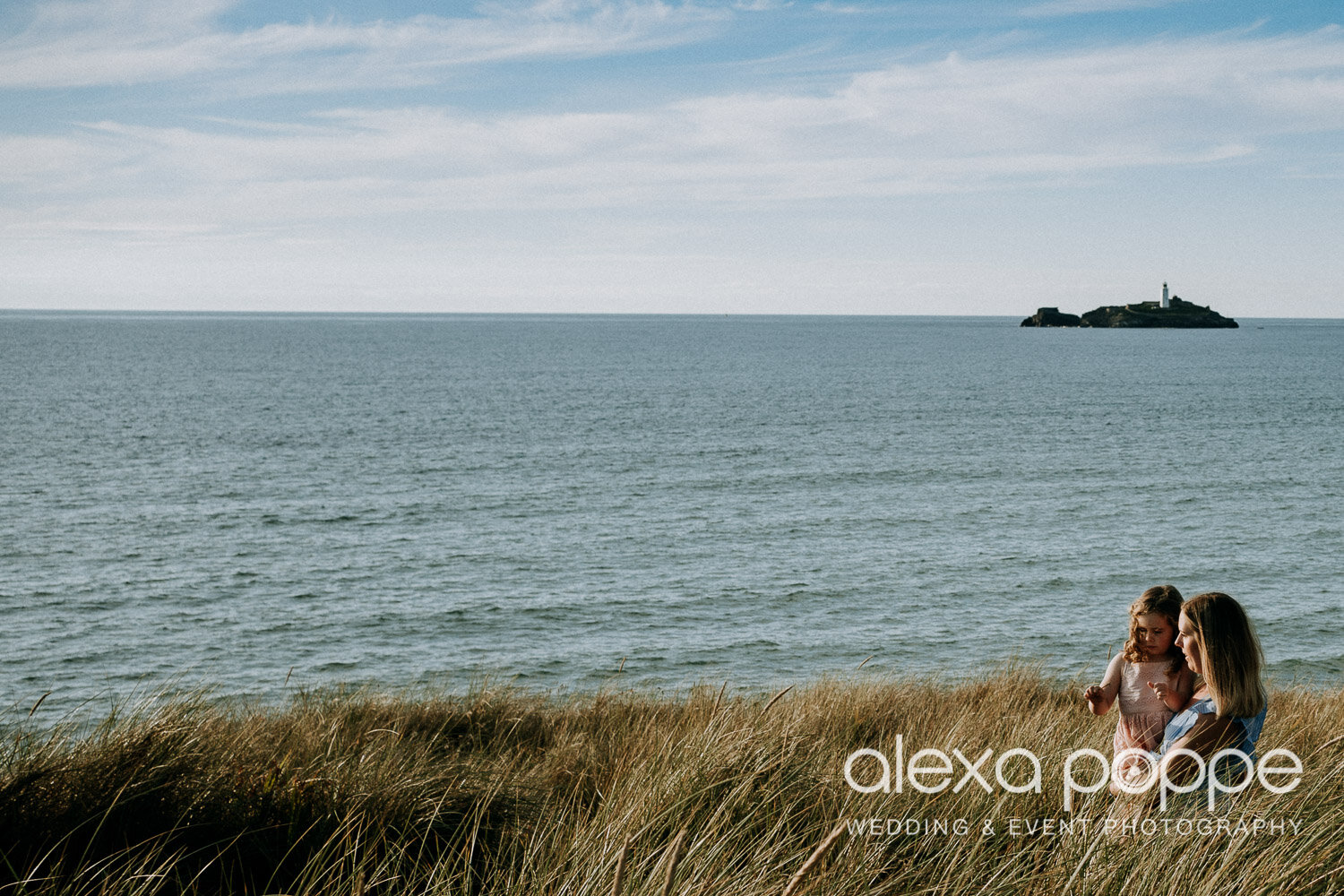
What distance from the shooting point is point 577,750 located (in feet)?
22.9

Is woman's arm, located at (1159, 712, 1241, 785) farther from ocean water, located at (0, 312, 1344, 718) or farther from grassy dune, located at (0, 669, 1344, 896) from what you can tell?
ocean water, located at (0, 312, 1344, 718)

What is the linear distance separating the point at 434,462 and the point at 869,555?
20664 millimetres

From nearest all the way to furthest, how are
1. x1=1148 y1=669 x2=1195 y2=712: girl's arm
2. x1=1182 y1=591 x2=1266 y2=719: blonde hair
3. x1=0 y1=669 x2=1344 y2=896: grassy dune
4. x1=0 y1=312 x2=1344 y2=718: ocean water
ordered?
x1=0 y1=669 x2=1344 y2=896: grassy dune → x1=1182 y1=591 x2=1266 y2=719: blonde hair → x1=1148 y1=669 x2=1195 y2=712: girl's arm → x1=0 y1=312 x2=1344 y2=718: ocean water

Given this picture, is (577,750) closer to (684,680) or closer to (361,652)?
(684,680)

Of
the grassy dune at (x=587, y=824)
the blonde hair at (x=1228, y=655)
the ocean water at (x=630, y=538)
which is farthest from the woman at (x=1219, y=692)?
the ocean water at (x=630, y=538)

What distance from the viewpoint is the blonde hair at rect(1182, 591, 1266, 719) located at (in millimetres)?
4113

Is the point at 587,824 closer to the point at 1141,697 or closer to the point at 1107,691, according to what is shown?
the point at 1107,691

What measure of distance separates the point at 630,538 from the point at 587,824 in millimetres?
23033

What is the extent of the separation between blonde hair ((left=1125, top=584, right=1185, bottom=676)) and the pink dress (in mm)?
26

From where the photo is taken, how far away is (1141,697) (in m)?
4.56

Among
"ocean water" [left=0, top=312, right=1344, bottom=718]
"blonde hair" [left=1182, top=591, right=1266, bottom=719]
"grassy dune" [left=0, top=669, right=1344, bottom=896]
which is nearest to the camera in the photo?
"grassy dune" [left=0, top=669, right=1344, bottom=896]

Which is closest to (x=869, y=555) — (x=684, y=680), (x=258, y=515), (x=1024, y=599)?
(x=1024, y=599)

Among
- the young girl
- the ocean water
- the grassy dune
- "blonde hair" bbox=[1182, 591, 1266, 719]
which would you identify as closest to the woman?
"blonde hair" bbox=[1182, 591, 1266, 719]

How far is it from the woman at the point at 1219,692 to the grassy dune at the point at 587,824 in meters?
0.22
